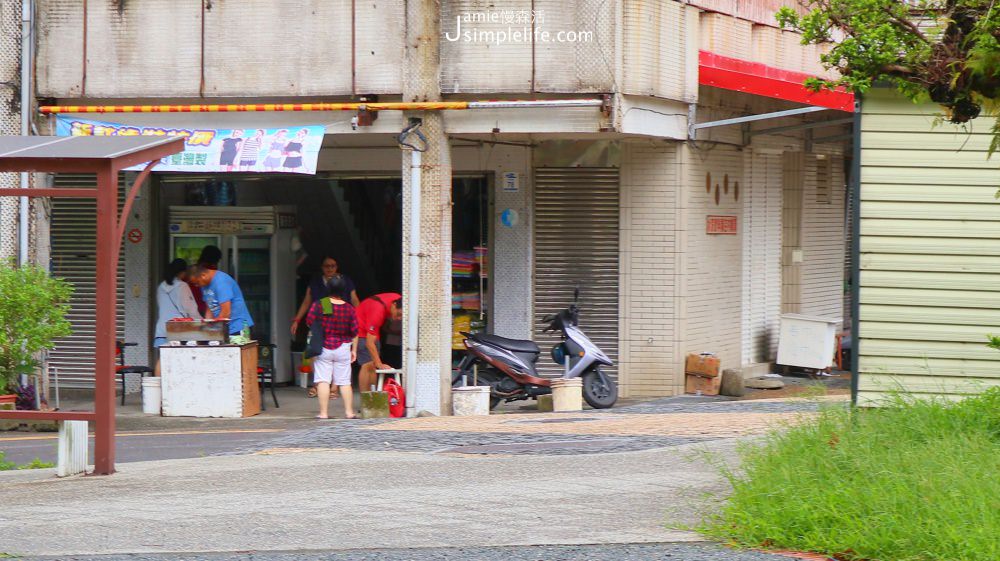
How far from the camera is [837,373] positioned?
830 inches

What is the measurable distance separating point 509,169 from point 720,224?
3106 millimetres

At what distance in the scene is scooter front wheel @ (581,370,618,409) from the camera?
15.7 metres

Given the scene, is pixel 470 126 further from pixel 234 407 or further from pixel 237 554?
pixel 237 554

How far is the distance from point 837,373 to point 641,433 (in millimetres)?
10181

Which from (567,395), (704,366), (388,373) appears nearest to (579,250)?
(704,366)

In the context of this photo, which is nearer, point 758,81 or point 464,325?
point 758,81

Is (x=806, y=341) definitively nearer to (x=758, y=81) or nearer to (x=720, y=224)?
(x=720, y=224)

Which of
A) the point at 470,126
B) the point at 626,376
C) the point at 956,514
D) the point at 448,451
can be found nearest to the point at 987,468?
the point at 956,514

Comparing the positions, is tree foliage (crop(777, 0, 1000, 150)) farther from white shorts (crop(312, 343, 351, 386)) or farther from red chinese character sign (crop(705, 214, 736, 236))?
red chinese character sign (crop(705, 214, 736, 236))

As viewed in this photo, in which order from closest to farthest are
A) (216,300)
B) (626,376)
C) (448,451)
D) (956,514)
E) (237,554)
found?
(956,514) < (237,554) < (448,451) < (216,300) < (626,376)

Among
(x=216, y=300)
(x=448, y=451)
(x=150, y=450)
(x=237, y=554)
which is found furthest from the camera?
(x=216, y=300)

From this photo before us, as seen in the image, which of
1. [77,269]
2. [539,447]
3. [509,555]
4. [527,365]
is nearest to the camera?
[509,555]

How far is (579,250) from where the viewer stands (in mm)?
17188

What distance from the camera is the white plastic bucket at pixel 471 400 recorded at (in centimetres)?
1493
